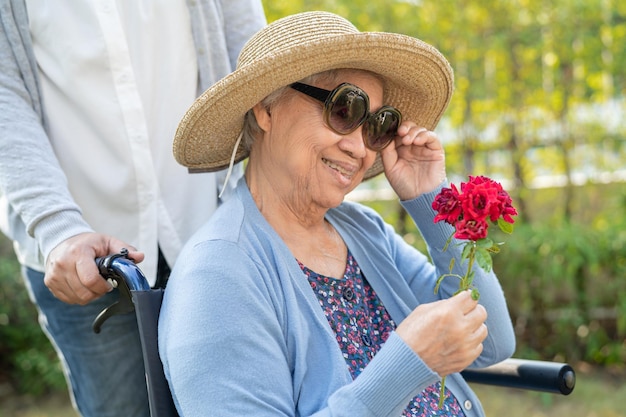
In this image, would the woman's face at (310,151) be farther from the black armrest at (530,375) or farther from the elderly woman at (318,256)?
the black armrest at (530,375)

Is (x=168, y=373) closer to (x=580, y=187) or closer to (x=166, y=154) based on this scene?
(x=166, y=154)

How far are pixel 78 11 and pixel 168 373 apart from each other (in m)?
0.96

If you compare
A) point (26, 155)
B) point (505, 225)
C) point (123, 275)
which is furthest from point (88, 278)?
point (505, 225)

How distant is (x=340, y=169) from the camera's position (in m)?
2.10

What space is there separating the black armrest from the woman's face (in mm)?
684

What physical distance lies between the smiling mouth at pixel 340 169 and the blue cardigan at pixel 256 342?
21 centimetres

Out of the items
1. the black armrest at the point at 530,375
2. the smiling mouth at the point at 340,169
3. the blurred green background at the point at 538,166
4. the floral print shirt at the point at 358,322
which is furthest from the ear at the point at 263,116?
the blurred green background at the point at 538,166

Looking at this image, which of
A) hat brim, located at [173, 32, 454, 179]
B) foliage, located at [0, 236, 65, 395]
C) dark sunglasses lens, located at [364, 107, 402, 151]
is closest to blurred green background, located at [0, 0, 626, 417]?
foliage, located at [0, 236, 65, 395]

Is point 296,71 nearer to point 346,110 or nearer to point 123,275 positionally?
point 346,110

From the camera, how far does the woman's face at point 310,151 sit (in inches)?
81.0

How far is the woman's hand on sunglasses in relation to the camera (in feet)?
7.64

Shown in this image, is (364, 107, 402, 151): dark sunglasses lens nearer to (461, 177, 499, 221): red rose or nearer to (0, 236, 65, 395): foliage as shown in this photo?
(461, 177, 499, 221): red rose

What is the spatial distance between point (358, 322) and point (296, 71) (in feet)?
2.10

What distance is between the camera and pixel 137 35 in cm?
228
